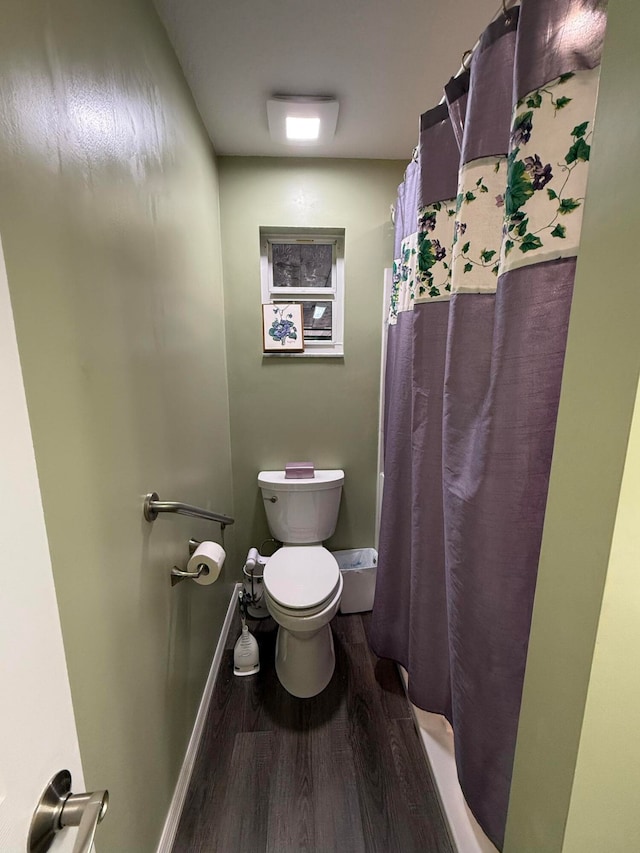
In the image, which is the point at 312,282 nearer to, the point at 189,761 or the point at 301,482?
the point at 301,482

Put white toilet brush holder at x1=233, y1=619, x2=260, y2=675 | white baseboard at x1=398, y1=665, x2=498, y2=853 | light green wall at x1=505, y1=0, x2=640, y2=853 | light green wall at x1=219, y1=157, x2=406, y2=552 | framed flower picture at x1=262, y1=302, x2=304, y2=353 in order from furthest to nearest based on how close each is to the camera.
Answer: framed flower picture at x1=262, y1=302, x2=304, y2=353, light green wall at x1=219, y1=157, x2=406, y2=552, white toilet brush holder at x1=233, y1=619, x2=260, y2=675, white baseboard at x1=398, y1=665, x2=498, y2=853, light green wall at x1=505, y1=0, x2=640, y2=853

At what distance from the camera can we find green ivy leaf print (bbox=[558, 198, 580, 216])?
676 mm

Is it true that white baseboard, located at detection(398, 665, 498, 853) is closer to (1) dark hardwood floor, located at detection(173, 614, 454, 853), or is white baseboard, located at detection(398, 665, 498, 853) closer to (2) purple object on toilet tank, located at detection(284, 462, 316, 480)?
(1) dark hardwood floor, located at detection(173, 614, 454, 853)

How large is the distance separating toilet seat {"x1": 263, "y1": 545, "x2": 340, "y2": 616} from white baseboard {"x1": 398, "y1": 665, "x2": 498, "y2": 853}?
58cm

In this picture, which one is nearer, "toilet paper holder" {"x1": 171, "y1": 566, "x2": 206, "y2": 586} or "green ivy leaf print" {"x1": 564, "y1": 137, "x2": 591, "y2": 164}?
"green ivy leaf print" {"x1": 564, "y1": 137, "x2": 591, "y2": 164}

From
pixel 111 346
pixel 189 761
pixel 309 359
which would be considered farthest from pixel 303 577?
pixel 111 346

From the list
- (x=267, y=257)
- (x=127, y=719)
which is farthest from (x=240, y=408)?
(x=127, y=719)

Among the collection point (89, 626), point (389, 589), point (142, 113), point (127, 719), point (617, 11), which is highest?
point (142, 113)

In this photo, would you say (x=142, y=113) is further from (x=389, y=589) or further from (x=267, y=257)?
(x=389, y=589)

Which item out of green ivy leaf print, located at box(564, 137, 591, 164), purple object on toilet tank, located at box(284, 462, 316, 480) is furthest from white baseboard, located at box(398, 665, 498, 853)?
green ivy leaf print, located at box(564, 137, 591, 164)

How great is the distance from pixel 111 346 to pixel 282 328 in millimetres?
1264

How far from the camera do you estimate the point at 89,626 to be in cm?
70

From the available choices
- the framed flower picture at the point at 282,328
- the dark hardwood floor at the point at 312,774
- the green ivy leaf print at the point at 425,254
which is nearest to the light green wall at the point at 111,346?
the dark hardwood floor at the point at 312,774

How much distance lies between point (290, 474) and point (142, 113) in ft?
4.98
